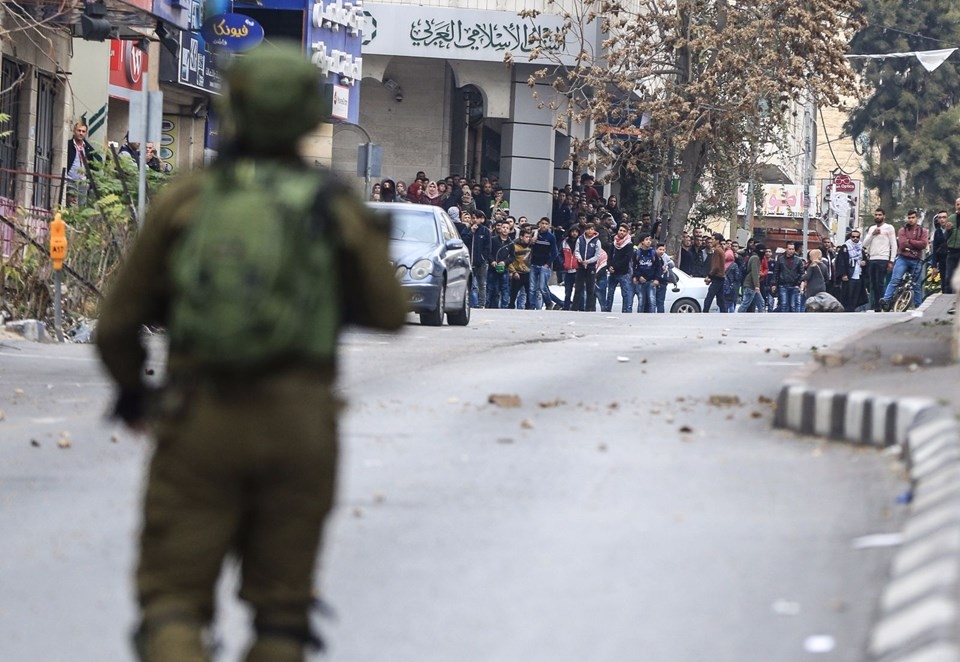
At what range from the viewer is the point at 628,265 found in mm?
32906

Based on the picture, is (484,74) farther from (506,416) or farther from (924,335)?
(506,416)

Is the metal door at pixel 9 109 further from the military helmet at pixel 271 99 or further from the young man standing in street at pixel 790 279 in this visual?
the military helmet at pixel 271 99

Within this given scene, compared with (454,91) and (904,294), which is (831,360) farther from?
(454,91)

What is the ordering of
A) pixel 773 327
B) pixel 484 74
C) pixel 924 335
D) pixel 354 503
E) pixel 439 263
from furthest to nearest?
1. pixel 484 74
2. pixel 773 327
3. pixel 439 263
4. pixel 924 335
5. pixel 354 503

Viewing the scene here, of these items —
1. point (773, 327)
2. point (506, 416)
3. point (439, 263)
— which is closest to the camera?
point (506, 416)

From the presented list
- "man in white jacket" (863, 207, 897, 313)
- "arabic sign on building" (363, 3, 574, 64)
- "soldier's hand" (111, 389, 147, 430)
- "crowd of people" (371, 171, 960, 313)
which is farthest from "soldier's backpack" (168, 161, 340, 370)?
"arabic sign on building" (363, 3, 574, 64)

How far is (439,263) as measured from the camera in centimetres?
2141

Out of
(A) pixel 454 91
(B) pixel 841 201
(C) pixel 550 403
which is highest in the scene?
(A) pixel 454 91

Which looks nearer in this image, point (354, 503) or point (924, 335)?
point (354, 503)

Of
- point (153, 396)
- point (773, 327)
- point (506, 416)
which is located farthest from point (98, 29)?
point (153, 396)

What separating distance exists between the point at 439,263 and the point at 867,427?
11.6 m

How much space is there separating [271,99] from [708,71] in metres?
36.4

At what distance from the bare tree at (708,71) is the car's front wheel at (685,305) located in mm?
5329

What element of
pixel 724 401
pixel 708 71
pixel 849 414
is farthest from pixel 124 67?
pixel 849 414
